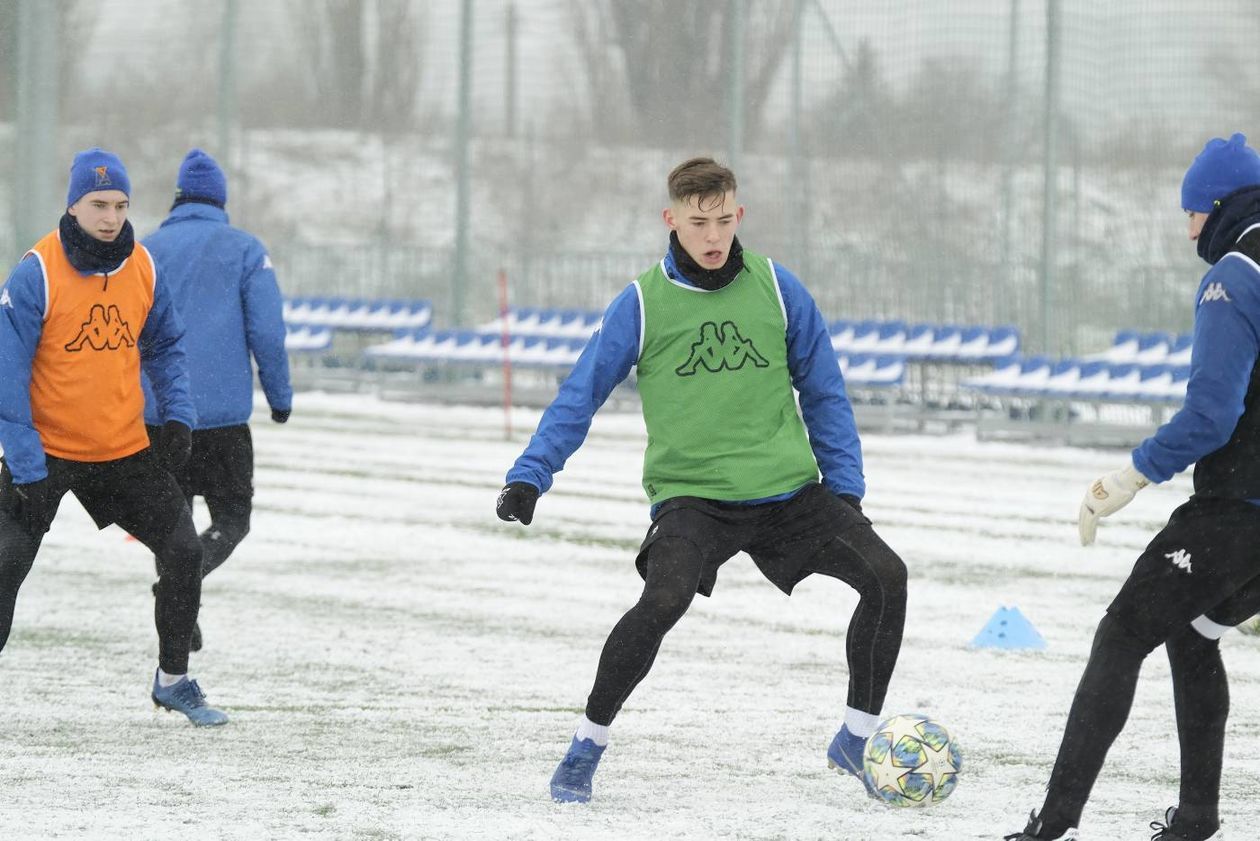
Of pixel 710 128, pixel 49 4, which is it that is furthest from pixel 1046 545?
pixel 49 4

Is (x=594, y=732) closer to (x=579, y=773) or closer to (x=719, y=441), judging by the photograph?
(x=579, y=773)

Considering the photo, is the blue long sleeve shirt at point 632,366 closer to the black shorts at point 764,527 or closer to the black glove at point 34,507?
the black shorts at point 764,527

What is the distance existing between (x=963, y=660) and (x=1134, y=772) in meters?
2.15

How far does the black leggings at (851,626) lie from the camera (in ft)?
19.3

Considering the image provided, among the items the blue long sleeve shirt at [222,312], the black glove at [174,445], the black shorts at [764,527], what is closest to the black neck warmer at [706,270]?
the black shorts at [764,527]

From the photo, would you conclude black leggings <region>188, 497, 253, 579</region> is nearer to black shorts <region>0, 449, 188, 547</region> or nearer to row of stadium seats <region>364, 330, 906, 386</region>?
black shorts <region>0, 449, 188, 547</region>

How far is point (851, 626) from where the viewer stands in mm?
6129

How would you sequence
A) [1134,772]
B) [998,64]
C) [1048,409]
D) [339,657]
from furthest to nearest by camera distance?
1. [998,64]
2. [1048,409]
3. [339,657]
4. [1134,772]

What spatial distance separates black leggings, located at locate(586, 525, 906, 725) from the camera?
231 inches

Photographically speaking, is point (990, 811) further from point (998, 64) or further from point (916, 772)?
point (998, 64)

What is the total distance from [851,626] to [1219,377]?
152 centimetres

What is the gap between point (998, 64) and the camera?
23859 mm

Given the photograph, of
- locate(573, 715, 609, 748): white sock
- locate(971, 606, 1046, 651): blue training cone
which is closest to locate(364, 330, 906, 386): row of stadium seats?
locate(971, 606, 1046, 651): blue training cone

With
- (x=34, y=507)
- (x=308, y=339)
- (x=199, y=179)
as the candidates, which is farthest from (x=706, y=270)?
(x=308, y=339)
